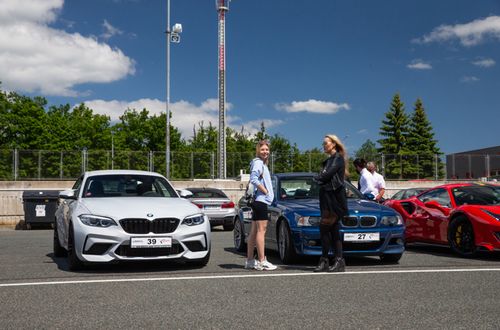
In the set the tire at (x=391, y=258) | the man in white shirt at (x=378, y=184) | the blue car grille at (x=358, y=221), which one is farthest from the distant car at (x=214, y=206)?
the blue car grille at (x=358, y=221)

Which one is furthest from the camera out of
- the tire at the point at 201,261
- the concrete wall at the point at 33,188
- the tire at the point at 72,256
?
the concrete wall at the point at 33,188

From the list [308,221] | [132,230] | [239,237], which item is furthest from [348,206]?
[132,230]

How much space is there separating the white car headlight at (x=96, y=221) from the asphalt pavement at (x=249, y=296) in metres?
0.63

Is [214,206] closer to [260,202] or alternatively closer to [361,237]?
[361,237]

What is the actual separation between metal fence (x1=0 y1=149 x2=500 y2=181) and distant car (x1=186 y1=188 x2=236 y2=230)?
1566 cm

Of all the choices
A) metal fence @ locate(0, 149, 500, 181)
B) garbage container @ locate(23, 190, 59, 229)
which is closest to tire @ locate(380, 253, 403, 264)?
garbage container @ locate(23, 190, 59, 229)

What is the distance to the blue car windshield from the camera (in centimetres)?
1014

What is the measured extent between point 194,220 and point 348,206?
2259mm

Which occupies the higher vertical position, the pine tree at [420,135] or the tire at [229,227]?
the pine tree at [420,135]

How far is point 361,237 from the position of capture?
29.2 ft

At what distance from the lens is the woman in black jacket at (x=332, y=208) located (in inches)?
324

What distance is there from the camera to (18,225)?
74.7ft

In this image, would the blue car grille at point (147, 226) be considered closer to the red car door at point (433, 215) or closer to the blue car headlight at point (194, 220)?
the blue car headlight at point (194, 220)

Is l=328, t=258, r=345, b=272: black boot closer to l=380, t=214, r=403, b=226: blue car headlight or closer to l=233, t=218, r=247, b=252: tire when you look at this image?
l=380, t=214, r=403, b=226: blue car headlight
